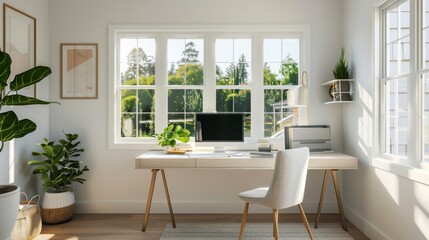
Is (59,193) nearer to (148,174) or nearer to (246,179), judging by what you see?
(148,174)

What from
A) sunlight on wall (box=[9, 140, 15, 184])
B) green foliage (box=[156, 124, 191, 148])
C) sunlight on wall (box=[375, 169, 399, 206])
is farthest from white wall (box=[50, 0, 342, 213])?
sunlight on wall (box=[375, 169, 399, 206])

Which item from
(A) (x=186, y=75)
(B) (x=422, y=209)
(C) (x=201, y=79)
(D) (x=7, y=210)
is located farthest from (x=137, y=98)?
(B) (x=422, y=209)

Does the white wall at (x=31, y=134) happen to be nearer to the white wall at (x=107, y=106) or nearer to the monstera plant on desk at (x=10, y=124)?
the white wall at (x=107, y=106)

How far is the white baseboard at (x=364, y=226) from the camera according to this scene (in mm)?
2752

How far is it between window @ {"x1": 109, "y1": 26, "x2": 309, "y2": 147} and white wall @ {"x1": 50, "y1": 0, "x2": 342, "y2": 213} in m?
0.19

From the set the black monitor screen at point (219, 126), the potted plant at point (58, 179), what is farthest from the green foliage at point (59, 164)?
the black monitor screen at point (219, 126)

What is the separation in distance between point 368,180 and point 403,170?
2.06 ft

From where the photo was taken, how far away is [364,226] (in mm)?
3018

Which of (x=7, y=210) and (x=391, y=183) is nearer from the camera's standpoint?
(x=7, y=210)

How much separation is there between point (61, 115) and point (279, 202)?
9.20 feet

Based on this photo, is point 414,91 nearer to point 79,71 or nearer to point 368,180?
point 368,180

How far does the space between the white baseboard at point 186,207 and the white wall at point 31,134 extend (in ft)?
2.32

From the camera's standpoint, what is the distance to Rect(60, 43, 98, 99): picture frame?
3.61m

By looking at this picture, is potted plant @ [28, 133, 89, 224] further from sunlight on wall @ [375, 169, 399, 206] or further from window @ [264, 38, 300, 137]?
sunlight on wall @ [375, 169, 399, 206]
